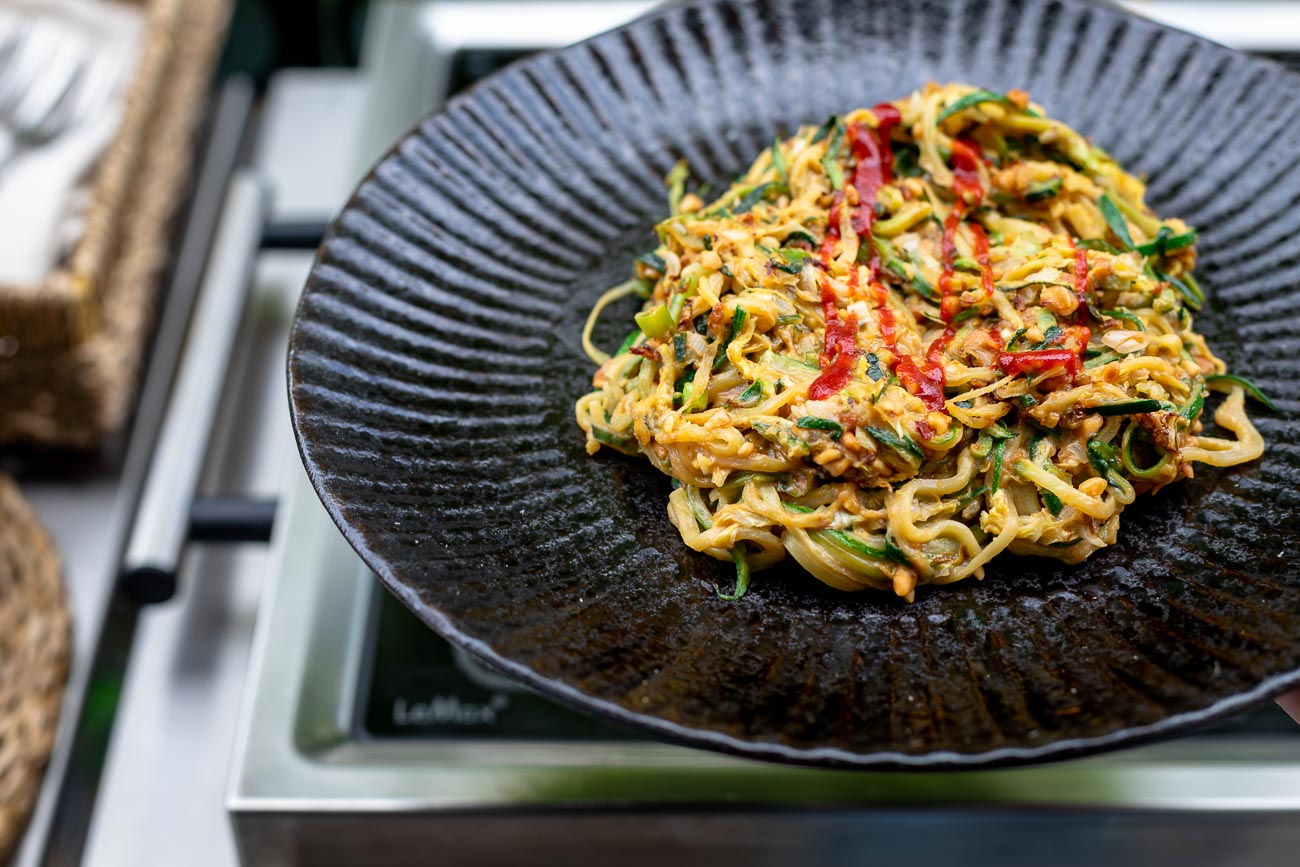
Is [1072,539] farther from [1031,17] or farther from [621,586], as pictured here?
[1031,17]

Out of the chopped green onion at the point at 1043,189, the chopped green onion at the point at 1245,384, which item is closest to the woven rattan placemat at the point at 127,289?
the chopped green onion at the point at 1043,189

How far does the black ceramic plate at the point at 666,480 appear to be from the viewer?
159 centimetres

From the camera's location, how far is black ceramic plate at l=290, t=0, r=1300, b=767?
1590mm

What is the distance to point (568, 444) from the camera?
204 centimetres

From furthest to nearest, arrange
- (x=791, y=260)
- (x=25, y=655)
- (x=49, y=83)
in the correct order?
(x=49, y=83), (x=25, y=655), (x=791, y=260)

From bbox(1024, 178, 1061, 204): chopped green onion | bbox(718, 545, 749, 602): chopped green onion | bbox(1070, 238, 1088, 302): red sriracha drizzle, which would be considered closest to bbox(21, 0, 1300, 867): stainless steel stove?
bbox(718, 545, 749, 602): chopped green onion

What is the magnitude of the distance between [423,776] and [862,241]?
1267 millimetres

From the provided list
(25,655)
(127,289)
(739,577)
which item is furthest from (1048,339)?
(127,289)

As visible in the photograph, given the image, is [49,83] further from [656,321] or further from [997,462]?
[997,462]

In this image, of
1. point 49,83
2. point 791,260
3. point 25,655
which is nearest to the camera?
point 791,260

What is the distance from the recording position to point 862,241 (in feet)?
6.84

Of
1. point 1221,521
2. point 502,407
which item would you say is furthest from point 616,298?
point 1221,521

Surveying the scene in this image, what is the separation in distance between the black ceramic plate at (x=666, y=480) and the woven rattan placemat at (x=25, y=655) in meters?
1.25

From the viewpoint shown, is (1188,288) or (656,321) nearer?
(656,321)
